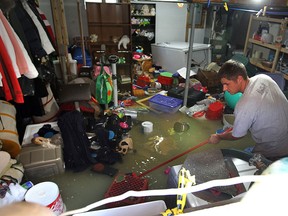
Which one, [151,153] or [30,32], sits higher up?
[30,32]

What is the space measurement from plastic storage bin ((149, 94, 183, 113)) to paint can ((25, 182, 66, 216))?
6.87 ft

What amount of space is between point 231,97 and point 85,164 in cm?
225

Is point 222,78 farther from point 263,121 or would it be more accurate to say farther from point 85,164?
point 85,164

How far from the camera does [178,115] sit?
3393 millimetres

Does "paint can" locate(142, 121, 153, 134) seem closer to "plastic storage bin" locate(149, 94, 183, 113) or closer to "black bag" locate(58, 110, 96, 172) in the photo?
"plastic storage bin" locate(149, 94, 183, 113)

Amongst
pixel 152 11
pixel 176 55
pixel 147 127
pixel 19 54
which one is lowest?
pixel 147 127

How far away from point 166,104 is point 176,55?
170 cm

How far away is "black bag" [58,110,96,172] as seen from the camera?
2273mm

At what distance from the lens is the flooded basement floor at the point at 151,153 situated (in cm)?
203

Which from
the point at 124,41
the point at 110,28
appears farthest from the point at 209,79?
the point at 110,28

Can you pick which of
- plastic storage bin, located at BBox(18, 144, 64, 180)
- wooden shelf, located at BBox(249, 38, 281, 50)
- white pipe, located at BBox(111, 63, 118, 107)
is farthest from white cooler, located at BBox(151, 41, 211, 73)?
plastic storage bin, located at BBox(18, 144, 64, 180)

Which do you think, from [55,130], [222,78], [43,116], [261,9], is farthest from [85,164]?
[261,9]

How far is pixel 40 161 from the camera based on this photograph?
205cm

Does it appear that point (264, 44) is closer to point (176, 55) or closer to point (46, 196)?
point (176, 55)
